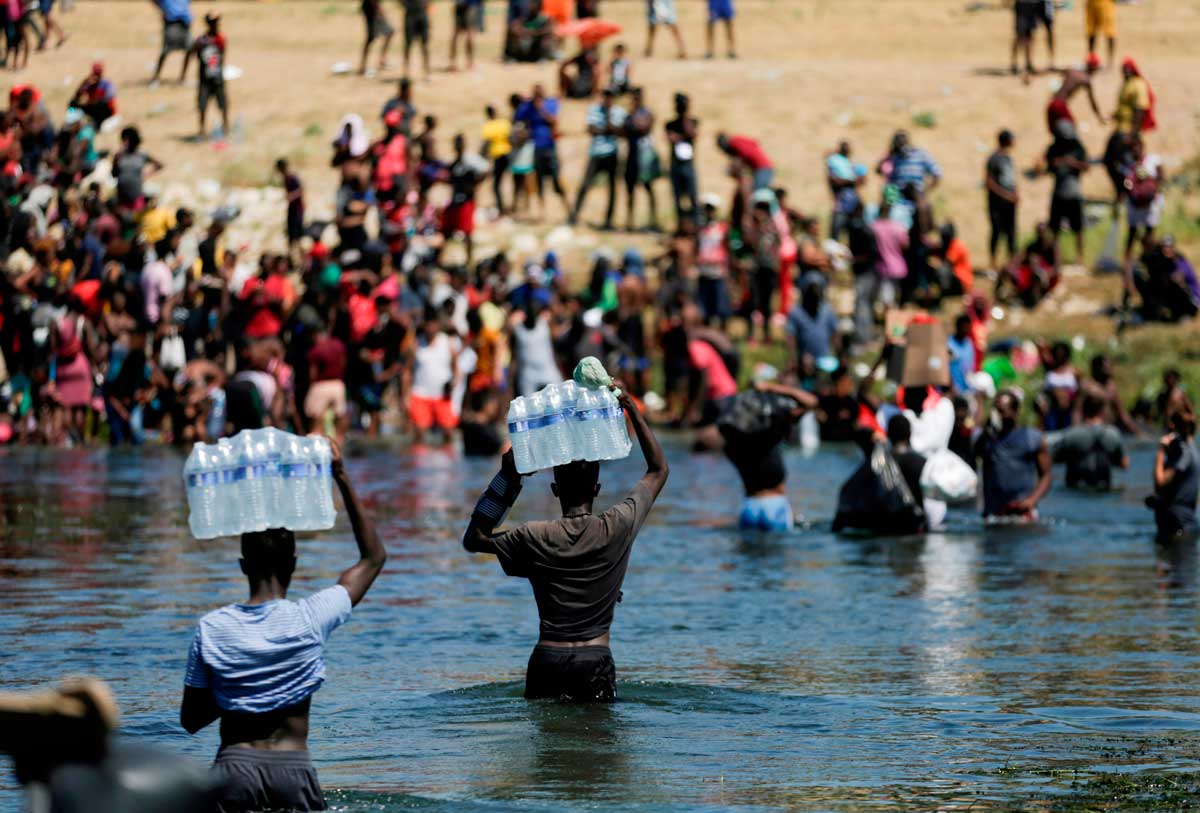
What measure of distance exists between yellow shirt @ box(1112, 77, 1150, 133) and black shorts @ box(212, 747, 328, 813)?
2519 centimetres

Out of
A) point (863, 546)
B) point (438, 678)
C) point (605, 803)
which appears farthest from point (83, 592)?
point (605, 803)

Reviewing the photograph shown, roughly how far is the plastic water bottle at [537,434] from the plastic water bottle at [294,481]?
2.15m

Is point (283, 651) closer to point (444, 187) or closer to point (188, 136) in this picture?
point (444, 187)

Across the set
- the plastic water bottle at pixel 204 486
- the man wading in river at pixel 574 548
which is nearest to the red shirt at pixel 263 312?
the man wading in river at pixel 574 548

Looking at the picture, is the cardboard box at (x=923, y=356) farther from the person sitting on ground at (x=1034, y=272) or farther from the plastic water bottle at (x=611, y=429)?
the person sitting on ground at (x=1034, y=272)

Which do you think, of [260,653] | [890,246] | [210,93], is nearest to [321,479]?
[260,653]

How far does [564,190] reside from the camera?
1252 inches

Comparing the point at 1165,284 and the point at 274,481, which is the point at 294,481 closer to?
the point at 274,481

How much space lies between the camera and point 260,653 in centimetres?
646

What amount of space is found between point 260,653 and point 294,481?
0.49 meters

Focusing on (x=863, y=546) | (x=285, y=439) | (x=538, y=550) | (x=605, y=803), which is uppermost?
(x=285, y=439)

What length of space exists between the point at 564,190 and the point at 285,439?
25452 millimetres

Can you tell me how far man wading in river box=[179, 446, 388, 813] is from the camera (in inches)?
255

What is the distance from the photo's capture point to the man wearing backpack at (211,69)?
108ft
